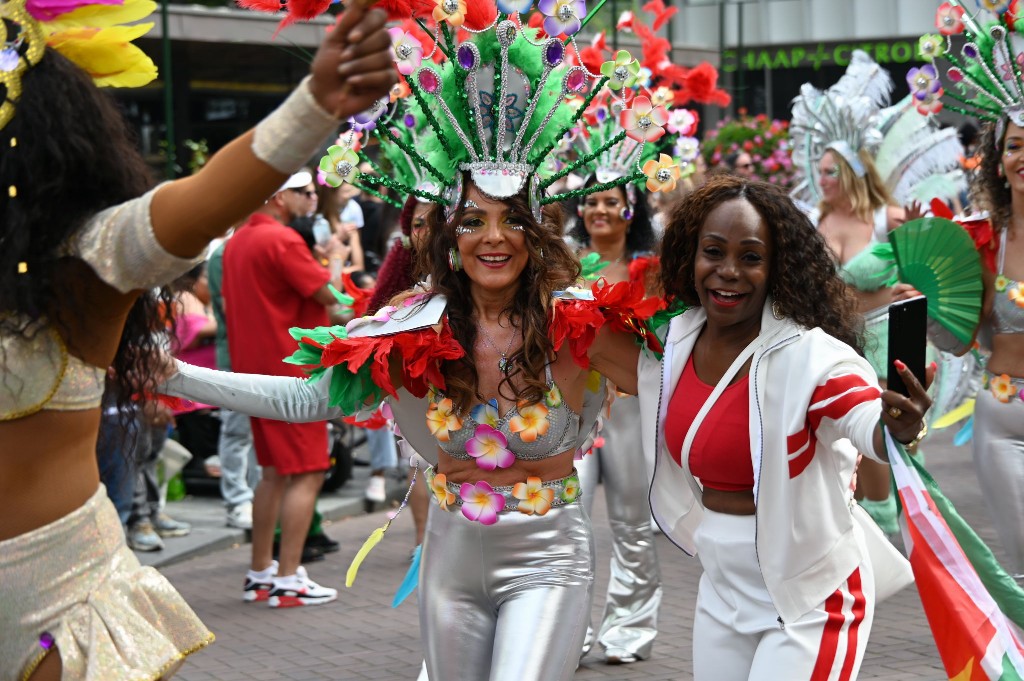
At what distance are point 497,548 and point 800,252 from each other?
108 centimetres

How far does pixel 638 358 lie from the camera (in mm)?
4012

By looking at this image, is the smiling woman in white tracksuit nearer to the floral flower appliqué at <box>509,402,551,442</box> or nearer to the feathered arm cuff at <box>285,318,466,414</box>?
the floral flower appliqué at <box>509,402,551,442</box>

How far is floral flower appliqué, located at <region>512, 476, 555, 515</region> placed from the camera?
12.4ft

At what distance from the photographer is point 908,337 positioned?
3.20 meters

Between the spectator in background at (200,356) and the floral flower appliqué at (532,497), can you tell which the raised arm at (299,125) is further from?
the spectator in background at (200,356)

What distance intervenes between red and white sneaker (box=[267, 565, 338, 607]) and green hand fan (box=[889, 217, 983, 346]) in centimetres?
343

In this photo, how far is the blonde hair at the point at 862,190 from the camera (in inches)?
325

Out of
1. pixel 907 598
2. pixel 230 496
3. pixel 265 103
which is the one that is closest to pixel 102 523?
pixel 907 598

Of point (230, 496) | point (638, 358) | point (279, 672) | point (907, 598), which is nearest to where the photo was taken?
point (638, 358)

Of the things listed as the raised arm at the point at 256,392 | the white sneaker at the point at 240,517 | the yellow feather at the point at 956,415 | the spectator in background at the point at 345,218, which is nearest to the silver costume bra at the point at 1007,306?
the yellow feather at the point at 956,415

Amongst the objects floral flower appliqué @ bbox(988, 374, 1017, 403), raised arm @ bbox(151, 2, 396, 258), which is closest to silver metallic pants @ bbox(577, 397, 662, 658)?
floral flower appliqué @ bbox(988, 374, 1017, 403)

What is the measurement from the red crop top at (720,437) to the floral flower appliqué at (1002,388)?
81.9 inches

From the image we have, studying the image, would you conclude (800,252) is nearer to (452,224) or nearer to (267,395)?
(452,224)

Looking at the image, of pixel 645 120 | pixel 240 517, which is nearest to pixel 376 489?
pixel 240 517
